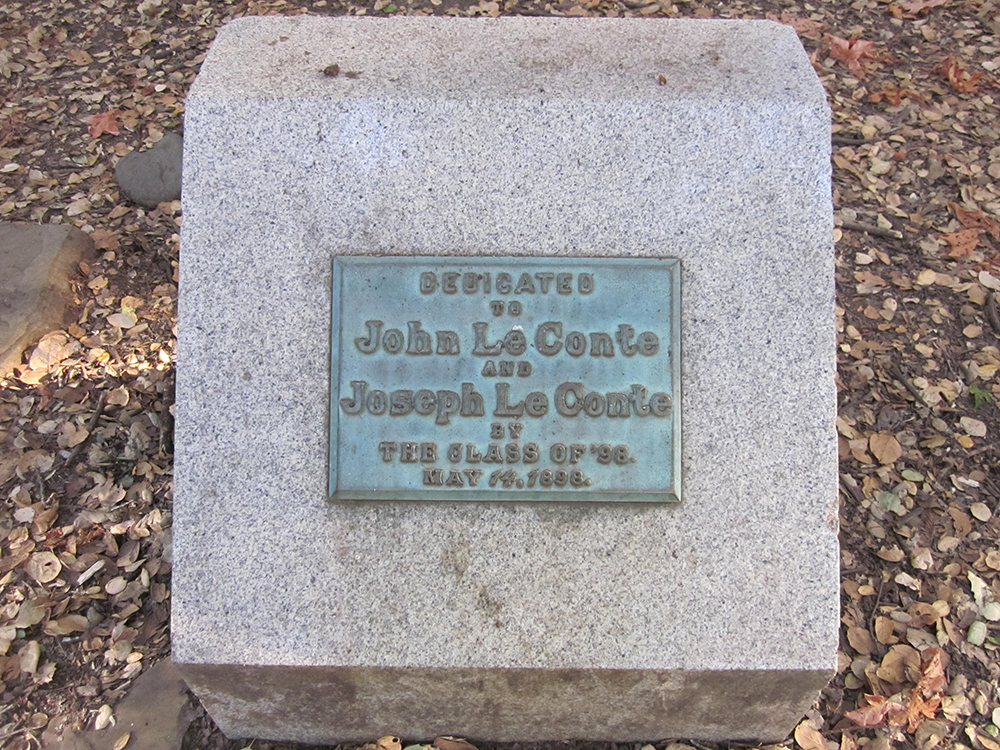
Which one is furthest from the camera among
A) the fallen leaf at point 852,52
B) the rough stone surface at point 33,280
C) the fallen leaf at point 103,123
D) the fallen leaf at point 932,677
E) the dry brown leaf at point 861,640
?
the fallen leaf at point 852,52

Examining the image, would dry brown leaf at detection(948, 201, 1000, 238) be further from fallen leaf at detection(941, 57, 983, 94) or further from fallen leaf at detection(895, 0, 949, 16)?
fallen leaf at detection(895, 0, 949, 16)

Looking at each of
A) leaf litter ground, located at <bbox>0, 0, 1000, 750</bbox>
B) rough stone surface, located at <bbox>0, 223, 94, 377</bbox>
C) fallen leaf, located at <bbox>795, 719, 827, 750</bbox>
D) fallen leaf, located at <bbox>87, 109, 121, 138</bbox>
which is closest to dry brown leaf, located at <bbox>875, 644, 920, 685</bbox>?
leaf litter ground, located at <bbox>0, 0, 1000, 750</bbox>

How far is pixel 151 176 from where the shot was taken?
134 inches

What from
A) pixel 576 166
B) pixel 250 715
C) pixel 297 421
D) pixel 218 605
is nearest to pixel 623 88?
pixel 576 166

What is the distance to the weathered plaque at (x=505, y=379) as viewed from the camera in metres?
1.93

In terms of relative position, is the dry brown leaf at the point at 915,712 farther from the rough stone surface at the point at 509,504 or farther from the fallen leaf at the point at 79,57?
the fallen leaf at the point at 79,57

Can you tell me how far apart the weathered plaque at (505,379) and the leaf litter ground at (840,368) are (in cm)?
85

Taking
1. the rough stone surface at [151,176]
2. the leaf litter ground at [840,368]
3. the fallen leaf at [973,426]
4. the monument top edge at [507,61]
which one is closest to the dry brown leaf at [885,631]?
the leaf litter ground at [840,368]

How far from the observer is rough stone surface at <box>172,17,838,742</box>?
1921mm

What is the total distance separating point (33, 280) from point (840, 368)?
3296 millimetres

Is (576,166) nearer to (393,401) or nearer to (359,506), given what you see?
(393,401)

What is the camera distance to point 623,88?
201cm

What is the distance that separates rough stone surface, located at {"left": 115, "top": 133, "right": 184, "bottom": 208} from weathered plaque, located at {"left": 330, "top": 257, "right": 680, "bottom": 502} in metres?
1.90

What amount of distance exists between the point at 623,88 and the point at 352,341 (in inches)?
40.6
